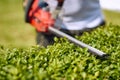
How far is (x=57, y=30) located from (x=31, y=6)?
26.3 inches

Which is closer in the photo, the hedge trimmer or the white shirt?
the white shirt

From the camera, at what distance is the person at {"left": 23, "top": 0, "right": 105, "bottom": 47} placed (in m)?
5.07

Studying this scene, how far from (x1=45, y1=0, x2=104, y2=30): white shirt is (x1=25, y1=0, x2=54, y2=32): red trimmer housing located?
0.43 feet

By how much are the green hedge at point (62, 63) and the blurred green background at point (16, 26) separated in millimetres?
5002

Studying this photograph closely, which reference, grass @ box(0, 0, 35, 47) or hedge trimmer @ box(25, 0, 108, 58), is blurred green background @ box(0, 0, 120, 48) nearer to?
grass @ box(0, 0, 35, 47)

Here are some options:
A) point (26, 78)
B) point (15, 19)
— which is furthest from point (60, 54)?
point (15, 19)

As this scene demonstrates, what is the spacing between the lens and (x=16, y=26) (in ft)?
38.8

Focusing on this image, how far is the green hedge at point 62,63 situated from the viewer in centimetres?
286

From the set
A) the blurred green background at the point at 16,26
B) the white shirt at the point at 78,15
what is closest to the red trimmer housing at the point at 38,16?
the white shirt at the point at 78,15

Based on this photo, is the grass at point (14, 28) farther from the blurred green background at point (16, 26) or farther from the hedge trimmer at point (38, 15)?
the hedge trimmer at point (38, 15)

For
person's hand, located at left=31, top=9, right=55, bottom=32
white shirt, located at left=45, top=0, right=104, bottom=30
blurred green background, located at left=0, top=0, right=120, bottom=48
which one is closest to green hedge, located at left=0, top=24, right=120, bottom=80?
white shirt, located at left=45, top=0, right=104, bottom=30

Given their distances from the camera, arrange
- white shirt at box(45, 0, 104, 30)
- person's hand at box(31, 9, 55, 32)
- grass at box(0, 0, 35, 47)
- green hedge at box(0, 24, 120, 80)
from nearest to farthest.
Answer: green hedge at box(0, 24, 120, 80), white shirt at box(45, 0, 104, 30), person's hand at box(31, 9, 55, 32), grass at box(0, 0, 35, 47)

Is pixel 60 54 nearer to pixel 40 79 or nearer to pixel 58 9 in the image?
pixel 40 79

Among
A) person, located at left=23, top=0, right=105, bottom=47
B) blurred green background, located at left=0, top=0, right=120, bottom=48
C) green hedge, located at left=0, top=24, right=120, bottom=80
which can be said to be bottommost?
green hedge, located at left=0, top=24, right=120, bottom=80
